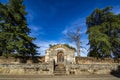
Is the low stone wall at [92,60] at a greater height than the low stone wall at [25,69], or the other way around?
the low stone wall at [92,60]

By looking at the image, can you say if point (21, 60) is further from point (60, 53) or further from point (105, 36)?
point (105, 36)

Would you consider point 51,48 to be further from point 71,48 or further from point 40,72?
point 40,72

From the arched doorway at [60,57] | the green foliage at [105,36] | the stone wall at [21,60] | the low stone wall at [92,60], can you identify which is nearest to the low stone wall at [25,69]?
the stone wall at [21,60]

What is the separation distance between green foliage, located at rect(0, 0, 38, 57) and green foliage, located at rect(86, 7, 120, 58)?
12107 mm

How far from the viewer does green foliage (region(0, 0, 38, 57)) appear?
63.9 ft

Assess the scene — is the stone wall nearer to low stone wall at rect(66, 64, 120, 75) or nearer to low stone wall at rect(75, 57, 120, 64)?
low stone wall at rect(75, 57, 120, 64)

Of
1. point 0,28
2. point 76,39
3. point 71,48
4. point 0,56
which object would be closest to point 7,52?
point 0,56

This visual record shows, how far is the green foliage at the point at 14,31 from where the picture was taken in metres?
19.5

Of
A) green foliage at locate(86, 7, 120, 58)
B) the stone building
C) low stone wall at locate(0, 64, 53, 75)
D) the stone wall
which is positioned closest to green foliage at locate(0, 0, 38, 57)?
the stone wall

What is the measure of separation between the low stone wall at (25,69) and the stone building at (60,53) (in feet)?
26.2

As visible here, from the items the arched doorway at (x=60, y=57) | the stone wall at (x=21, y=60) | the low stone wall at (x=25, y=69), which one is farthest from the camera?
the arched doorway at (x=60, y=57)

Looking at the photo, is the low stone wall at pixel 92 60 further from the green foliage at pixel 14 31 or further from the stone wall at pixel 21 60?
the green foliage at pixel 14 31

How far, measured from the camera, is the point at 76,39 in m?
33.2

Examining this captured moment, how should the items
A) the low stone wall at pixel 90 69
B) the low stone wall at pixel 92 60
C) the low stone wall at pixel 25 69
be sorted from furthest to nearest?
the low stone wall at pixel 92 60 < the low stone wall at pixel 90 69 < the low stone wall at pixel 25 69
